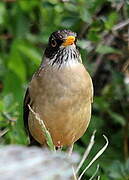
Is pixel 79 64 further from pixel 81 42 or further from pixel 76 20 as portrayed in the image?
pixel 76 20

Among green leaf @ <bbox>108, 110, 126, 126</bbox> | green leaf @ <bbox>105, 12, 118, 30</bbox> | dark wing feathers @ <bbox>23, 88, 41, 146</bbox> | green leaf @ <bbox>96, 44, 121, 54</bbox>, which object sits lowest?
green leaf @ <bbox>108, 110, 126, 126</bbox>

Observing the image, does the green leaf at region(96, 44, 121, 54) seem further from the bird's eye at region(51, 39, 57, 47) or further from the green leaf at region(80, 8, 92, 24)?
the bird's eye at region(51, 39, 57, 47)

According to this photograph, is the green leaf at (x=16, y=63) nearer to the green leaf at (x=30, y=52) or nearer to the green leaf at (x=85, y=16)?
the green leaf at (x=30, y=52)

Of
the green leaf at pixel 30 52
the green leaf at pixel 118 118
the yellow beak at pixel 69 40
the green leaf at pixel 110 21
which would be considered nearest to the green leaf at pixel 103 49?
the green leaf at pixel 110 21

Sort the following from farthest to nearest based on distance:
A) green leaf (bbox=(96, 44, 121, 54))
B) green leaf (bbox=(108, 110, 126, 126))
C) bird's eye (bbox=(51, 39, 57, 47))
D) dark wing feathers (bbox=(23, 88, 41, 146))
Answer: green leaf (bbox=(108, 110, 126, 126)) < green leaf (bbox=(96, 44, 121, 54)) < dark wing feathers (bbox=(23, 88, 41, 146)) < bird's eye (bbox=(51, 39, 57, 47))

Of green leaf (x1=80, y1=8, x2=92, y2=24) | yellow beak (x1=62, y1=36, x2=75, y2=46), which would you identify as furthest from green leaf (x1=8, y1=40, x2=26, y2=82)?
yellow beak (x1=62, y1=36, x2=75, y2=46)

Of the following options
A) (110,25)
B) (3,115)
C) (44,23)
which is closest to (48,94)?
(3,115)

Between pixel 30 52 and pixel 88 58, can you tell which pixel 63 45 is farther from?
pixel 30 52
